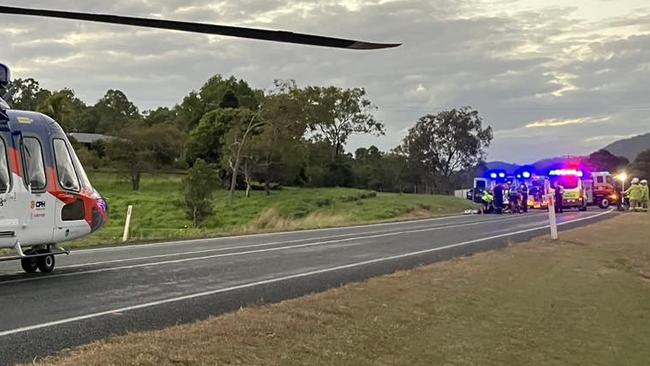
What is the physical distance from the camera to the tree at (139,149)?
211 feet

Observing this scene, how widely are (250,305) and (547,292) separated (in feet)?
17.2

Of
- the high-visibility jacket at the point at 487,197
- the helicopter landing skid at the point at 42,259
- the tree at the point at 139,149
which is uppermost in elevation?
the tree at the point at 139,149

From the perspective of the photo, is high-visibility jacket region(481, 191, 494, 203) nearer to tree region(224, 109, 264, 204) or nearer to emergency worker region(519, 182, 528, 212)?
emergency worker region(519, 182, 528, 212)

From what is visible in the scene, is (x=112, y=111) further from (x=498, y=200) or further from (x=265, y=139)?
(x=498, y=200)

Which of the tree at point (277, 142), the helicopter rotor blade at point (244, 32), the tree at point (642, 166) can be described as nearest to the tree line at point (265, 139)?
the tree at point (277, 142)

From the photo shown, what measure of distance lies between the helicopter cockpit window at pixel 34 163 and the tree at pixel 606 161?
371 ft

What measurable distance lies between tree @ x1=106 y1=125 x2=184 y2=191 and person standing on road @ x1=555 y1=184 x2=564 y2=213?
35.2 m

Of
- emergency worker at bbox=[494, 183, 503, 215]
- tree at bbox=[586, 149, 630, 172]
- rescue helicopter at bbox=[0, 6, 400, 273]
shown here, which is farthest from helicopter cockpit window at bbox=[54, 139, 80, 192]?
tree at bbox=[586, 149, 630, 172]

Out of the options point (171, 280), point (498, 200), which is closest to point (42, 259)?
point (171, 280)

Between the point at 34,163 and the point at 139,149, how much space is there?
54919 millimetres

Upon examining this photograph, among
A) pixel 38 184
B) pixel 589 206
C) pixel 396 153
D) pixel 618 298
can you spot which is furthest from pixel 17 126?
pixel 396 153

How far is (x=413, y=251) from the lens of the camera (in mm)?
17562

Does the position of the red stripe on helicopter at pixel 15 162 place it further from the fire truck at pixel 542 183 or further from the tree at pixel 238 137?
the tree at pixel 238 137

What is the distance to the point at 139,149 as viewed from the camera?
215ft
